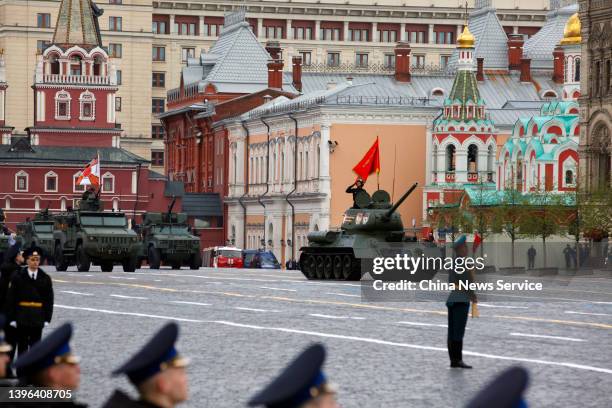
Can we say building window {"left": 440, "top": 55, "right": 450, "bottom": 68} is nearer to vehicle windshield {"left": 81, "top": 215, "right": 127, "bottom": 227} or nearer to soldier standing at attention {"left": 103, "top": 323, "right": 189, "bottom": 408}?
vehicle windshield {"left": 81, "top": 215, "right": 127, "bottom": 227}

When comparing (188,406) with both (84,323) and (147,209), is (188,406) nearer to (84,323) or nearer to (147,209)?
(84,323)

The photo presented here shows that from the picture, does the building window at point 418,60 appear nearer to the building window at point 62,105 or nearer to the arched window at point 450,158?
the building window at point 62,105

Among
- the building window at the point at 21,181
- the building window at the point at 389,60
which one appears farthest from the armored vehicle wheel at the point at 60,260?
the building window at the point at 389,60

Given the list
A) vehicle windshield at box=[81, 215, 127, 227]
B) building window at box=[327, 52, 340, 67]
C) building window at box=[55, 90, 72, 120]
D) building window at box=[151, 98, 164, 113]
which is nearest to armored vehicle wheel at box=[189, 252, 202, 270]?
vehicle windshield at box=[81, 215, 127, 227]

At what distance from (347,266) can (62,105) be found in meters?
69.8

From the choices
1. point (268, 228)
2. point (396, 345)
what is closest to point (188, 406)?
point (396, 345)

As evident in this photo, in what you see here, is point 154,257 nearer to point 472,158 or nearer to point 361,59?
point 472,158

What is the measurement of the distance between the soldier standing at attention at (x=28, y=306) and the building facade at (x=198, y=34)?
134926 mm

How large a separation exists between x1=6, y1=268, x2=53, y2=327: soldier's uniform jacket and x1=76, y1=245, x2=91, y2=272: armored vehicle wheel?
40161mm

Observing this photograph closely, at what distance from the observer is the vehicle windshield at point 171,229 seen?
69562mm

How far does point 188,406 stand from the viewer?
18422mm

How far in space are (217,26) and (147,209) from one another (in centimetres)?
4664

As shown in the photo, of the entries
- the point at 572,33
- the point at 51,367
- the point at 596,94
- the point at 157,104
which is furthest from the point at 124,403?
the point at 157,104

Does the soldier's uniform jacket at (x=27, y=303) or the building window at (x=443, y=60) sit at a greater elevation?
the building window at (x=443, y=60)
